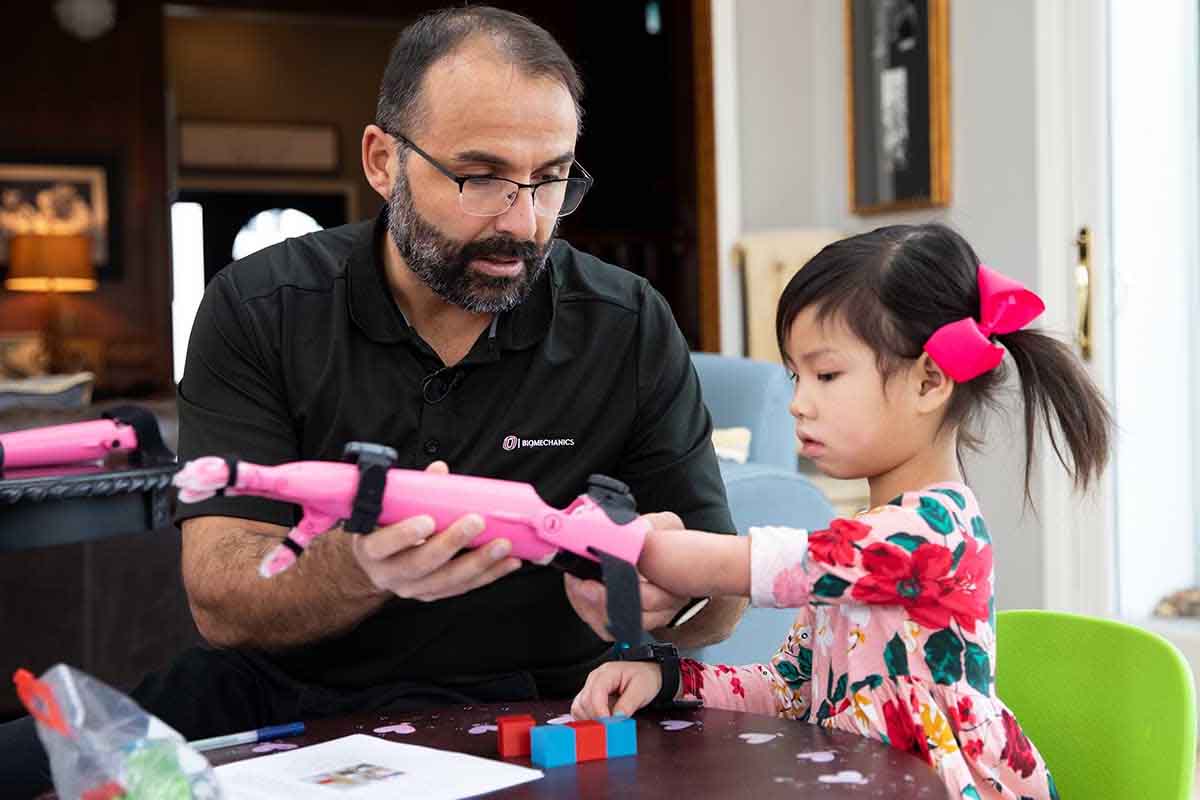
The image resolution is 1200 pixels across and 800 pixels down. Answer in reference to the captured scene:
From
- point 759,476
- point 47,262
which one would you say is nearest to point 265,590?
point 759,476

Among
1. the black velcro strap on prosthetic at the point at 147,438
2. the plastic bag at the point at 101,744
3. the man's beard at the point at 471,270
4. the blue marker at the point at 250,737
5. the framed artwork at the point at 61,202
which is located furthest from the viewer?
the framed artwork at the point at 61,202

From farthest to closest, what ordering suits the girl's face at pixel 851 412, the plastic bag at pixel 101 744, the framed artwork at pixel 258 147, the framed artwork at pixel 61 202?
1. the framed artwork at pixel 258 147
2. the framed artwork at pixel 61 202
3. the girl's face at pixel 851 412
4. the plastic bag at pixel 101 744

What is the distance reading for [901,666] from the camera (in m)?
1.33

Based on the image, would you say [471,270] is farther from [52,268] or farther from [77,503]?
[52,268]

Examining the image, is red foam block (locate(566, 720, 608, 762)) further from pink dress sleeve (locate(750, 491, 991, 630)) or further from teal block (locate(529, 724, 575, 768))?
pink dress sleeve (locate(750, 491, 991, 630))

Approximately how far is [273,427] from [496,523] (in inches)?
25.1

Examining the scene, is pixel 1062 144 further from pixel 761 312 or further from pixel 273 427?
pixel 273 427

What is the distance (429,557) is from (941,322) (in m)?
0.59

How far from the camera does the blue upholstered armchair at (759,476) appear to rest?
262cm

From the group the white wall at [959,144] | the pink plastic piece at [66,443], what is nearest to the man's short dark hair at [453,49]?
the pink plastic piece at [66,443]

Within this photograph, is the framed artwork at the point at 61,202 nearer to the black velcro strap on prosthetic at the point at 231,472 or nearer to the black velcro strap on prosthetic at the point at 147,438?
the black velcro strap on prosthetic at the point at 147,438

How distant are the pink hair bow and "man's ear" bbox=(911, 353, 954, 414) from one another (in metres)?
0.02

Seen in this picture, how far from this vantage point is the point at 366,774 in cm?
112

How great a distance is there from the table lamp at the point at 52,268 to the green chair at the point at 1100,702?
7832 millimetres
